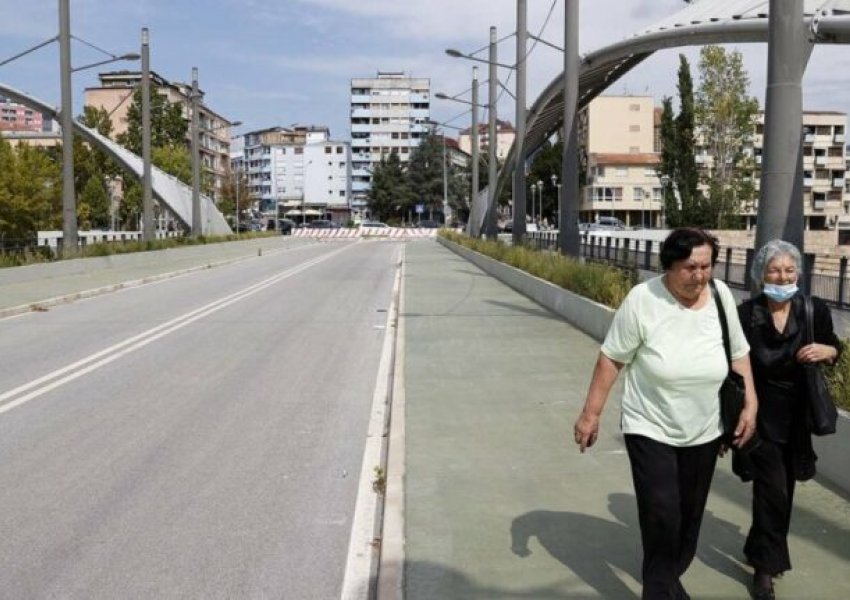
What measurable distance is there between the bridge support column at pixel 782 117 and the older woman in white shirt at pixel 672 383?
4.68 m

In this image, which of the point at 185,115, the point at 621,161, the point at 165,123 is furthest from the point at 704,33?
the point at 185,115

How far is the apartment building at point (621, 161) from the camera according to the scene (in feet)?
342

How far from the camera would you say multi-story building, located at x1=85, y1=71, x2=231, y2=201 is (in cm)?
10624

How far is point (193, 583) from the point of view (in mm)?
4531

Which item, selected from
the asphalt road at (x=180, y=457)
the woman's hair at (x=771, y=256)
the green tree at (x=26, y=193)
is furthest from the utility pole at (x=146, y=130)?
the woman's hair at (x=771, y=256)

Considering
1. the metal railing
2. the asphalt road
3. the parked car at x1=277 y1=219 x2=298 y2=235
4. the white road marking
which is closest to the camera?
the asphalt road

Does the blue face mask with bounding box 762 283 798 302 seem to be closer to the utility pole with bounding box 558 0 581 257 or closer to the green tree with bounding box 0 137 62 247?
the utility pole with bounding box 558 0 581 257

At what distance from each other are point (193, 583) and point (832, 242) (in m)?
58.1

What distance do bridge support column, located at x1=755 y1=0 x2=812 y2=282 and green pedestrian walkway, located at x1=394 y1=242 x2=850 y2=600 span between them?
7.37 ft

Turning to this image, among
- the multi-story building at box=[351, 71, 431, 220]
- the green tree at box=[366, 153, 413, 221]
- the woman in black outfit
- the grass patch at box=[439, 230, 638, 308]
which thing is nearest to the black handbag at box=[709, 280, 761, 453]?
the woman in black outfit

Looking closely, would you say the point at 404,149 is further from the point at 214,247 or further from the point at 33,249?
the point at 33,249

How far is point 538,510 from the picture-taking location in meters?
5.38

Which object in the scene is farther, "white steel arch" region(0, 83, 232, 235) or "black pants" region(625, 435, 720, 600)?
"white steel arch" region(0, 83, 232, 235)

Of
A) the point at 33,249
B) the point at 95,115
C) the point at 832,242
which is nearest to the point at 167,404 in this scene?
the point at 33,249
